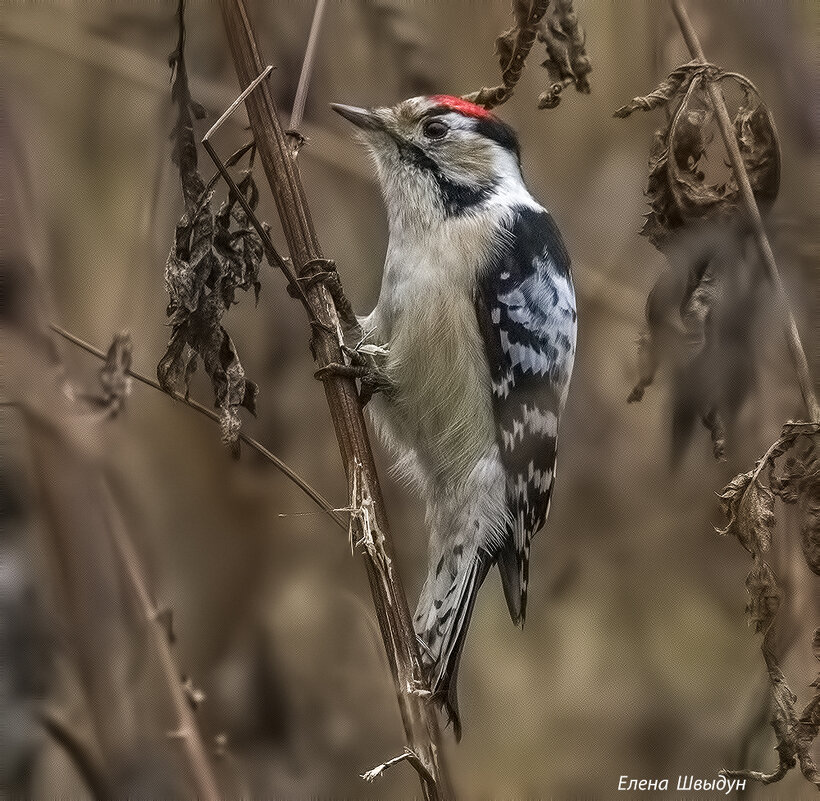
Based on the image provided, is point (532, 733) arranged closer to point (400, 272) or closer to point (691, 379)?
point (691, 379)

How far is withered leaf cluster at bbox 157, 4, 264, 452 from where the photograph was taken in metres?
1.37

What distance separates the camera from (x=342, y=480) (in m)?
1.56

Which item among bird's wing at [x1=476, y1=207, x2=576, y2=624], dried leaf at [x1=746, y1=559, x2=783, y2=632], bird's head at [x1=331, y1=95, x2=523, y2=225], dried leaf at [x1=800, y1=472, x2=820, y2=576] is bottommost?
dried leaf at [x1=746, y1=559, x2=783, y2=632]

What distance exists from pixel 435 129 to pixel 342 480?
65cm

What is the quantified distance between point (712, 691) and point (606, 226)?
882 millimetres

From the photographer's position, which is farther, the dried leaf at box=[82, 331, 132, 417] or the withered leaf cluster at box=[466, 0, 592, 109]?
the dried leaf at box=[82, 331, 132, 417]

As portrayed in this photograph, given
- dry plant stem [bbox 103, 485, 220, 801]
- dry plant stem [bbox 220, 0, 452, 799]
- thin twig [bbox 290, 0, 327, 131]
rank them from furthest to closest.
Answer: dry plant stem [bbox 103, 485, 220, 801], thin twig [bbox 290, 0, 327, 131], dry plant stem [bbox 220, 0, 452, 799]

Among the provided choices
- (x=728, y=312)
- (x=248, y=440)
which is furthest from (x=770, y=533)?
(x=248, y=440)

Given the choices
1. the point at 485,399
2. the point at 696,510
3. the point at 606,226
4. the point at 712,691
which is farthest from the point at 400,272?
the point at 712,691

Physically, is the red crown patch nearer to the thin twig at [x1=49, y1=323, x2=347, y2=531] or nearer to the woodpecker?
the woodpecker

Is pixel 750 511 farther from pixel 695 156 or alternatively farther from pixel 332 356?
pixel 332 356

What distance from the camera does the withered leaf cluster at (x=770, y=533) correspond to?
1.44 m

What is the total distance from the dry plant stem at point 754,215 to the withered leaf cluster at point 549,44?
0.21 meters

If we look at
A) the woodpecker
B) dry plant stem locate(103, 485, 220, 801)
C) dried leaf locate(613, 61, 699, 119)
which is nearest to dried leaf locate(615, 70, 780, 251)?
dried leaf locate(613, 61, 699, 119)
